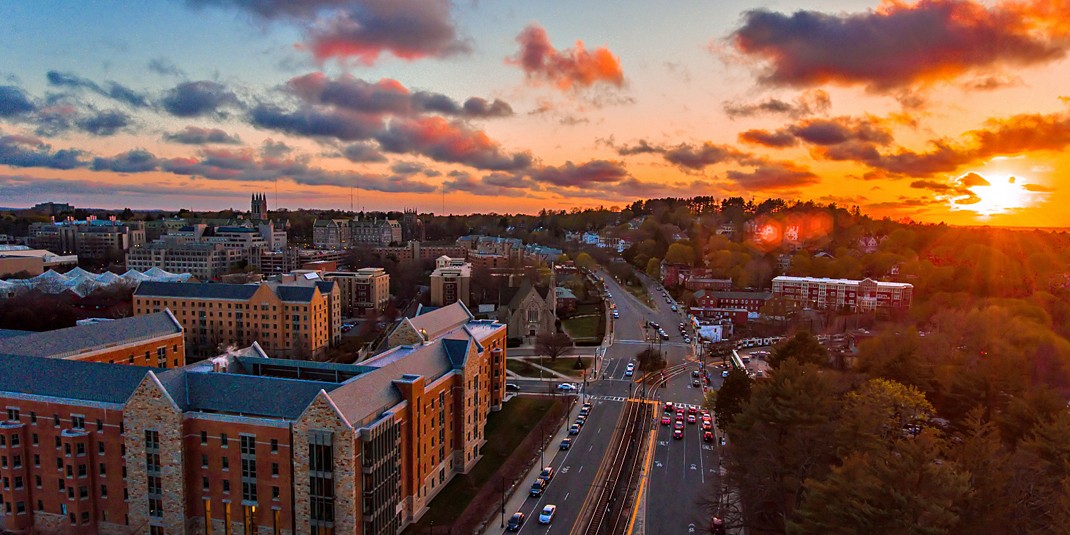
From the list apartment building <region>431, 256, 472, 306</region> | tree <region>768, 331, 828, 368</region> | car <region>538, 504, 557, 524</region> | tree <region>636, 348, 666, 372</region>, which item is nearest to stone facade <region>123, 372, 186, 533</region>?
car <region>538, 504, 557, 524</region>

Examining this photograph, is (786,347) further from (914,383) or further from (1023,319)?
(1023,319)

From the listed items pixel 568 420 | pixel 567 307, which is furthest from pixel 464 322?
pixel 567 307

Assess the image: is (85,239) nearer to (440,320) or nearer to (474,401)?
(440,320)

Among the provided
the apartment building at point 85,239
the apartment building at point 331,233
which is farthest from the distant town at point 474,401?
the apartment building at point 331,233

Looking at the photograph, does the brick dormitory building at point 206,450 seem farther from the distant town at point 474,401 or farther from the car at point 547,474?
the car at point 547,474

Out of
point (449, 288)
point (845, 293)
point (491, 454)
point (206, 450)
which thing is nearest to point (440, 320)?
point (491, 454)

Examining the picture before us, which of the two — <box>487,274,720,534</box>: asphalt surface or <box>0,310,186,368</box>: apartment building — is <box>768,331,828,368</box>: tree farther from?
<box>0,310,186,368</box>: apartment building
